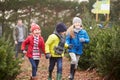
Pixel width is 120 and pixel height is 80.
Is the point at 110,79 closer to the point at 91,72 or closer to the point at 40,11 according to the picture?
the point at 91,72

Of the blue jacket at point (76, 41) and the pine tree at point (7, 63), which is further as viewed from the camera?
the blue jacket at point (76, 41)

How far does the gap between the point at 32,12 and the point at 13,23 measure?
1994mm

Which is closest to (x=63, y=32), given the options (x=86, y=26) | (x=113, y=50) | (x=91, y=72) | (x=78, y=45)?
(x=78, y=45)

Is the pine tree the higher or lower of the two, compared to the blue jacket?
lower

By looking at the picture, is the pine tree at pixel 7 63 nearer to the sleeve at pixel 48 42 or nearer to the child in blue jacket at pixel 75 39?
the sleeve at pixel 48 42

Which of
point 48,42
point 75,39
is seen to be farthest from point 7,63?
point 75,39

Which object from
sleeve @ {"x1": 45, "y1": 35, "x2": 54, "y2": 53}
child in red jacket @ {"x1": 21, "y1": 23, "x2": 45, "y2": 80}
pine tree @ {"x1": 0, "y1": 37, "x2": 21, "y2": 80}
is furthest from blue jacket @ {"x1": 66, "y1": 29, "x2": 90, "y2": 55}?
pine tree @ {"x1": 0, "y1": 37, "x2": 21, "y2": 80}

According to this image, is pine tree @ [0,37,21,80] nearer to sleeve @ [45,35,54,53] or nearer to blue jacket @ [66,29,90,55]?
sleeve @ [45,35,54,53]

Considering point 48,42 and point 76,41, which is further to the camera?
point 76,41

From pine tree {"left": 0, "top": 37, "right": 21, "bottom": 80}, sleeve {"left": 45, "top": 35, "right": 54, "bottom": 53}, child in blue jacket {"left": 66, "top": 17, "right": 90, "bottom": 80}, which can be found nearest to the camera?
pine tree {"left": 0, "top": 37, "right": 21, "bottom": 80}

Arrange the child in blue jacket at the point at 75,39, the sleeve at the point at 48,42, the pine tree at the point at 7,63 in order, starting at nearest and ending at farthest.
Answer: the pine tree at the point at 7,63, the sleeve at the point at 48,42, the child in blue jacket at the point at 75,39

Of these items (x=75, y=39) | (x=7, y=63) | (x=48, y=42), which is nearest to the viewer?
(x=7, y=63)

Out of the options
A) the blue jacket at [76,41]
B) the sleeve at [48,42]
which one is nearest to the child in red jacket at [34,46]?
the sleeve at [48,42]

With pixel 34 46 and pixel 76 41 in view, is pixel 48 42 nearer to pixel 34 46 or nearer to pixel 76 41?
pixel 34 46
